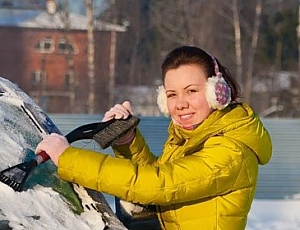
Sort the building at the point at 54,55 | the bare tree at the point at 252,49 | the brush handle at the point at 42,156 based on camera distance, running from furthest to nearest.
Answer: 1. the bare tree at the point at 252,49
2. the building at the point at 54,55
3. the brush handle at the point at 42,156

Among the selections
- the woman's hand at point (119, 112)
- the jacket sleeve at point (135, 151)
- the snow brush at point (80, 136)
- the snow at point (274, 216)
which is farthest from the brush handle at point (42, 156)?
the snow at point (274, 216)

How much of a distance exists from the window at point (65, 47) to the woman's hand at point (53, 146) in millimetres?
27012

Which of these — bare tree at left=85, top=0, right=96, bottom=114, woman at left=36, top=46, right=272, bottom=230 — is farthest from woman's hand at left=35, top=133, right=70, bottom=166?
bare tree at left=85, top=0, right=96, bottom=114

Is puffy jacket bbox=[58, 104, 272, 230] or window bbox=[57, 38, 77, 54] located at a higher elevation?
puffy jacket bbox=[58, 104, 272, 230]

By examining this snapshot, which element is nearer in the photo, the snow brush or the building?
the snow brush

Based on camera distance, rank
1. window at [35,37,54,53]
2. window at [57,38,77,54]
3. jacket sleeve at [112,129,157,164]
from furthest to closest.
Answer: window at [35,37,54,53], window at [57,38,77,54], jacket sleeve at [112,129,157,164]

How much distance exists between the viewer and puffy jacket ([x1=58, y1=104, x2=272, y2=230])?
2.29 meters

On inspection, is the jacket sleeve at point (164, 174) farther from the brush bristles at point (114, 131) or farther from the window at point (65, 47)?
the window at point (65, 47)

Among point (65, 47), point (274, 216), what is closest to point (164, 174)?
point (274, 216)

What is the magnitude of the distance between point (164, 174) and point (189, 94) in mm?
303

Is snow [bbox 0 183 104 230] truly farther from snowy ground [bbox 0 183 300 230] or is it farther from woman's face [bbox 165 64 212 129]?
woman's face [bbox 165 64 212 129]

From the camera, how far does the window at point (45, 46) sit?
36.2 m

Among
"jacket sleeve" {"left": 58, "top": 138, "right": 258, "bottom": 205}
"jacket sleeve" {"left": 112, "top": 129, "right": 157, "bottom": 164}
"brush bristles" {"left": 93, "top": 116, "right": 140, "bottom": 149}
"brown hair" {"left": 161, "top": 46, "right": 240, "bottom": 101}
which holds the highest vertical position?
"brown hair" {"left": 161, "top": 46, "right": 240, "bottom": 101}

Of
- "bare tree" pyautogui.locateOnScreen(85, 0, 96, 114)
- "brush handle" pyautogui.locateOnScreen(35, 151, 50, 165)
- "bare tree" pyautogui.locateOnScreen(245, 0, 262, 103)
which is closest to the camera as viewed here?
"brush handle" pyautogui.locateOnScreen(35, 151, 50, 165)
